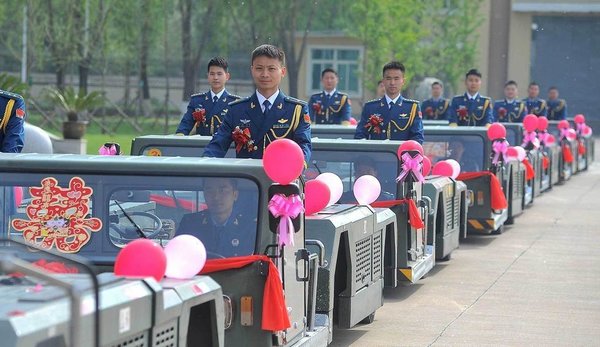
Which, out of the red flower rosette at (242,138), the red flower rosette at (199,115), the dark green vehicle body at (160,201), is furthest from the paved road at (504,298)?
the dark green vehicle body at (160,201)

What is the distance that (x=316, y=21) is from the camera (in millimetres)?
56812

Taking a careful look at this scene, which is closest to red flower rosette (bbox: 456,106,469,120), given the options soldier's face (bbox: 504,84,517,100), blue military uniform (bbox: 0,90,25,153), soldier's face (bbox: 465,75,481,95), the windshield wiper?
soldier's face (bbox: 465,75,481,95)

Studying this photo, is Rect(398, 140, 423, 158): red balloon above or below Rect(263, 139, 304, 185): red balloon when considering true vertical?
below

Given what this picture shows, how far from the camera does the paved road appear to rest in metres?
9.75

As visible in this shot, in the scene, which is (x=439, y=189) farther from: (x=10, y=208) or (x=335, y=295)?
(x=10, y=208)

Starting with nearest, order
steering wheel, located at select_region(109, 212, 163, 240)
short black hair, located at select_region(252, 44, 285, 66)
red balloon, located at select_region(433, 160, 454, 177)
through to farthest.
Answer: steering wheel, located at select_region(109, 212, 163, 240) → short black hair, located at select_region(252, 44, 285, 66) → red balloon, located at select_region(433, 160, 454, 177)

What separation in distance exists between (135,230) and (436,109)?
65.0 ft

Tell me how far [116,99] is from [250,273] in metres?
53.3

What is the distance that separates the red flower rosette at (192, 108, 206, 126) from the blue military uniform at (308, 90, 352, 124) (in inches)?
338

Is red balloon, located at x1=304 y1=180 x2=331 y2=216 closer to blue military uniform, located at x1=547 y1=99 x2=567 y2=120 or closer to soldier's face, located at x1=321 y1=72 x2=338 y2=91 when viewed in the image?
soldier's face, located at x1=321 y1=72 x2=338 y2=91

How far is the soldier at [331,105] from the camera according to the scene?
21.4m

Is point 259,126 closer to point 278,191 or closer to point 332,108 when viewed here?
point 278,191

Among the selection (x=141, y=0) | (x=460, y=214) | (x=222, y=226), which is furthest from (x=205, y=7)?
(x=222, y=226)

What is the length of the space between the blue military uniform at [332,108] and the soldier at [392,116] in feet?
24.7
